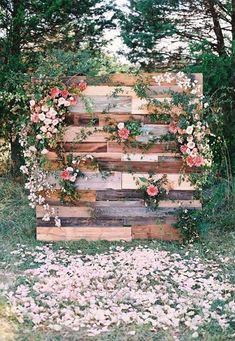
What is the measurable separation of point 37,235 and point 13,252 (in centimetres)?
35

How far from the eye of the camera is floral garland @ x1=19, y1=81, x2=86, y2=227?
13.1ft

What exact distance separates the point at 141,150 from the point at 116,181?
0.96ft

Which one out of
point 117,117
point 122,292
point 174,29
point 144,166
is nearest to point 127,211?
point 144,166

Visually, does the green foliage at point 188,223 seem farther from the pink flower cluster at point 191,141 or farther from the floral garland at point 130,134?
the floral garland at point 130,134

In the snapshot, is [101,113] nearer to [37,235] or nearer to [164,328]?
[37,235]

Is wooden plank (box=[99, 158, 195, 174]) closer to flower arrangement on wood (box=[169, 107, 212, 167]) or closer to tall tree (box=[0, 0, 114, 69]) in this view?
flower arrangement on wood (box=[169, 107, 212, 167])

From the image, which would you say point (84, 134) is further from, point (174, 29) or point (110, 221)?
point (174, 29)

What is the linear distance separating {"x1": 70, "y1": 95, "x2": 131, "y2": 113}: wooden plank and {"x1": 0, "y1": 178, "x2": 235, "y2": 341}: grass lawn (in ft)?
3.20

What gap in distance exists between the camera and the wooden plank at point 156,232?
4.22 m

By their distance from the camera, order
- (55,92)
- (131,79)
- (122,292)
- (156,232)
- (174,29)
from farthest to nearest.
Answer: (174,29)
(156,232)
(131,79)
(55,92)
(122,292)

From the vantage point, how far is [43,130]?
4.00m

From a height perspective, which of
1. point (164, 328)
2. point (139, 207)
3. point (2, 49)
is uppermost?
point (2, 49)

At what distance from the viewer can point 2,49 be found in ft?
17.7

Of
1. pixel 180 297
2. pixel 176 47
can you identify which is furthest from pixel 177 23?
pixel 180 297
